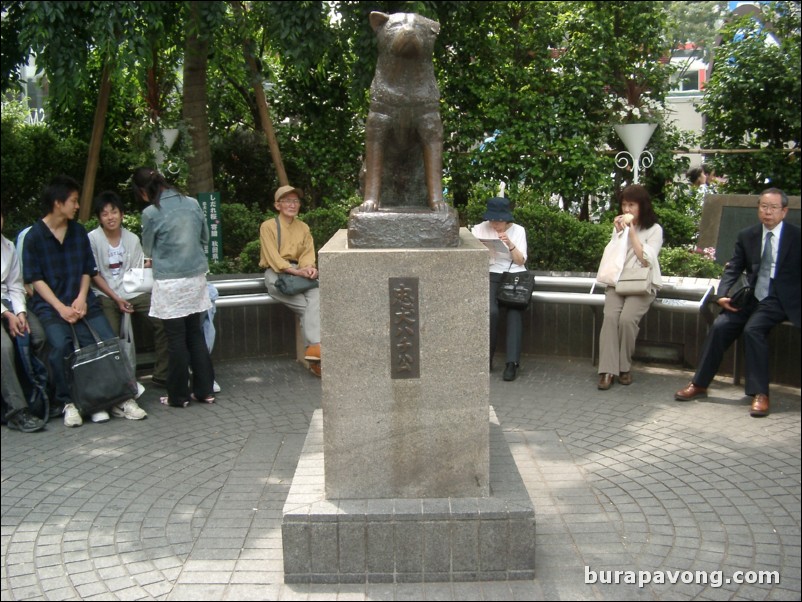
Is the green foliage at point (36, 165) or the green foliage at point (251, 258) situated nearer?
the green foliage at point (251, 258)

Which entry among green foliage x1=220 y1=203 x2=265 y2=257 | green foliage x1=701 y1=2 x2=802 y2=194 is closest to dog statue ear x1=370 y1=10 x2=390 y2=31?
green foliage x1=220 y1=203 x2=265 y2=257

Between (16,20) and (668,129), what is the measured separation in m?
7.93

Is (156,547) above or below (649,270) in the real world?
below

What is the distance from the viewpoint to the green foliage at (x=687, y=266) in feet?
27.1

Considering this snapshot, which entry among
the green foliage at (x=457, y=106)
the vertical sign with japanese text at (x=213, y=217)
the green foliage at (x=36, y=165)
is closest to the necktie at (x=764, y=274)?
the green foliage at (x=457, y=106)

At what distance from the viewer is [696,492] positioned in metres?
5.23

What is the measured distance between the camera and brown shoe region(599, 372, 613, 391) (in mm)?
7312

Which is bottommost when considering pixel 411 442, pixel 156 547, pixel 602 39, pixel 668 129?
pixel 156 547

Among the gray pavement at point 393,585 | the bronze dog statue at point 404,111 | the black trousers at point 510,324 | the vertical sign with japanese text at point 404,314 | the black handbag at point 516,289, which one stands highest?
the bronze dog statue at point 404,111

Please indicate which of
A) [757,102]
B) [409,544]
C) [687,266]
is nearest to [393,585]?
[409,544]

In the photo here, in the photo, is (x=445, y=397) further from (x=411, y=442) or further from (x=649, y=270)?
(x=649, y=270)

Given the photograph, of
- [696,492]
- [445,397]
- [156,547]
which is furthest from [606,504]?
[156,547]

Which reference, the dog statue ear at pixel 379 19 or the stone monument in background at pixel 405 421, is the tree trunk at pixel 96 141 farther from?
the stone monument in background at pixel 405 421

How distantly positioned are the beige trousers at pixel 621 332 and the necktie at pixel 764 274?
92 cm
